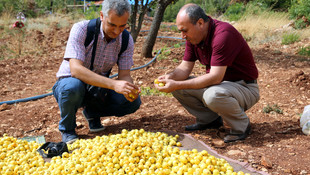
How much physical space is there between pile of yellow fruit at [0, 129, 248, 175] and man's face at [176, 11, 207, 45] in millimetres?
1130

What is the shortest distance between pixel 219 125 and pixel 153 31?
4.27 metres

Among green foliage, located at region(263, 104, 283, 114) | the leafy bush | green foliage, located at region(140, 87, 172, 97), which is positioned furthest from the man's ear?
the leafy bush

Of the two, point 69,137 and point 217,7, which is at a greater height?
point 217,7

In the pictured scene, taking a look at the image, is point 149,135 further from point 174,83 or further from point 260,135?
point 260,135

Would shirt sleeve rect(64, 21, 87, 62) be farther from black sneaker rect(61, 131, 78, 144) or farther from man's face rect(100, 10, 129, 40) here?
black sneaker rect(61, 131, 78, 144)

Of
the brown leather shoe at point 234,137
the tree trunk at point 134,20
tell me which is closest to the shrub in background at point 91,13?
the tree trunk at point 134,20

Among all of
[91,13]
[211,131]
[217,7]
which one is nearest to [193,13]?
[211,131]

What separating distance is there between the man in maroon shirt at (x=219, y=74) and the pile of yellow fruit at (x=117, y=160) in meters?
0.60

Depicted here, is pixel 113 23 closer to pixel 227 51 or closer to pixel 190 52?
pixel 190 52

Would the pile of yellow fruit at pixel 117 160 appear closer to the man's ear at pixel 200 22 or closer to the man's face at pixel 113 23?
the man's face at pixel 113 23

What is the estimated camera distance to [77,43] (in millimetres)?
3023

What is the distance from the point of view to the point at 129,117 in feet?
13.1

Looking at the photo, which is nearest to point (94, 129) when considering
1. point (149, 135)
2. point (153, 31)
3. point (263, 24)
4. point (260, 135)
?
point (149, 135)

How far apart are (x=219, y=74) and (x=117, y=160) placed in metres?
1.33
